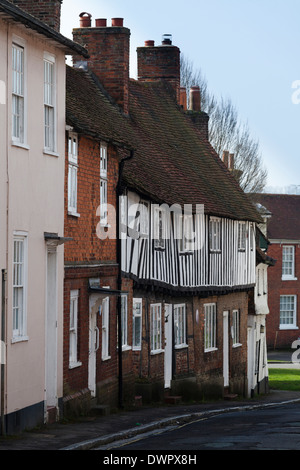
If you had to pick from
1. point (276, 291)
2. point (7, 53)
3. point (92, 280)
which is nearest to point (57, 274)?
point (92, 280)

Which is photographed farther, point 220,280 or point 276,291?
point 276,291

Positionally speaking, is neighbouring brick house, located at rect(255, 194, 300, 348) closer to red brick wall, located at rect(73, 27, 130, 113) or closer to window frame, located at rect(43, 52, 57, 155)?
red brick wall, located at rect(73, 27, 130, 113)

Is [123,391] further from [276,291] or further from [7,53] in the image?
[276,291]

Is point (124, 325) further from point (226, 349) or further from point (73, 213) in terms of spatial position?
point (226, 349)

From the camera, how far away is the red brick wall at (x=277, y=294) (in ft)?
209

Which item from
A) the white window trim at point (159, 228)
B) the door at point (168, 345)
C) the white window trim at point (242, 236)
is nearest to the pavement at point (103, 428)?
the door at point (168, 345)

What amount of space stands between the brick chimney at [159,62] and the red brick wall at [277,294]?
29.3m

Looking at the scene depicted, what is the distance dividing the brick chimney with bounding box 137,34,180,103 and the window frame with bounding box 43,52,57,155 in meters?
17.6

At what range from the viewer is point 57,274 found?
18.5 metres

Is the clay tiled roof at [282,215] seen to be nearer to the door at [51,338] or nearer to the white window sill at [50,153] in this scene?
the white window sill at [50,153]

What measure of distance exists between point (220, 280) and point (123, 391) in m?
10.3

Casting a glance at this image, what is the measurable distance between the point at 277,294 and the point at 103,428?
46.6 meters

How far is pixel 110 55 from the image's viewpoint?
27.6 meters
